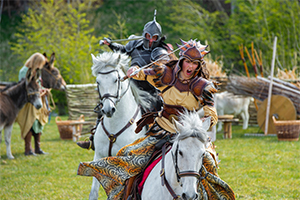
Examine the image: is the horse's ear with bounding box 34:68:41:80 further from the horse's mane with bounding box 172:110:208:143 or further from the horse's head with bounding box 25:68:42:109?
the horse's mane with bounding box 172:110:208:143

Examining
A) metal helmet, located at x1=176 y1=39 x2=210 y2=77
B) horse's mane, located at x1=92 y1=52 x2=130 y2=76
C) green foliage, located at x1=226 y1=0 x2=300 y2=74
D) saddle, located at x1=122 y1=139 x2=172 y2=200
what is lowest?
saddle, located at x1=122 y1=139 x2=172 y2=200

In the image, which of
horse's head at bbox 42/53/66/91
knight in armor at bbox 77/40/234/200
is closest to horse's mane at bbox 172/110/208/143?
knight in armor at bbox 77/40/234/200

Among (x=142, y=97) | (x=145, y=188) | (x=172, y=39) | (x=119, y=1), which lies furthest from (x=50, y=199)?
(x=119, y=1)

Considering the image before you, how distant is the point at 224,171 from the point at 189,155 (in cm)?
495

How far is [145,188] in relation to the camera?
3375 millimetres

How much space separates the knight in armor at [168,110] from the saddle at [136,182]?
12mm

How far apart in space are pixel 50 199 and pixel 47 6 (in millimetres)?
16762

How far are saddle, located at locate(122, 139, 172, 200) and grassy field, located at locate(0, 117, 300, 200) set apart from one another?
91.0 inches

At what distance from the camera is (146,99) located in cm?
A: 499

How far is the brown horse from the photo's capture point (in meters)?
8.50

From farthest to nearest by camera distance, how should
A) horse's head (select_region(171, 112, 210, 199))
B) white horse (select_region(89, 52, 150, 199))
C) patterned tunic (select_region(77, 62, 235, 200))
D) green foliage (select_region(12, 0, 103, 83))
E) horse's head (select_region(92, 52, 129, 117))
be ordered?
green foliage (select_region(12, 0, 103, 83))
white horse (select_region(89, 52, 150, 199))
horse's head (select_region(92, 52, 129, 117))
patterned tunic (select_region(77, 62, 235, 200))
horse's head (select_region(171, 112, 210, 199))

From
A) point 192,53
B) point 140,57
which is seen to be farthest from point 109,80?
point 192,53

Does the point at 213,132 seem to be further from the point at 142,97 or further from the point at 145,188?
the point at 145,188

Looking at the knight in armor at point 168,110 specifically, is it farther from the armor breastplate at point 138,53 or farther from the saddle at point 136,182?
the armor breastplate at point 138,53
